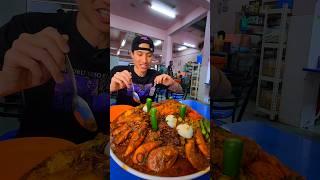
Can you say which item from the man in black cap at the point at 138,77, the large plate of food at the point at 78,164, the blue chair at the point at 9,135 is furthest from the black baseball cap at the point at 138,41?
the blue chair at the point at 9,135

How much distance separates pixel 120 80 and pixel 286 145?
24.8 inches

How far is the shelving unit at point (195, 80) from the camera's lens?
32.4 inches

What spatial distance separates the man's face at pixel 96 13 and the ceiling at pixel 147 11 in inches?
1.9

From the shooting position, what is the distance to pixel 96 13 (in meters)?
0.76

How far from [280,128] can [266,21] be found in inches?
15.1

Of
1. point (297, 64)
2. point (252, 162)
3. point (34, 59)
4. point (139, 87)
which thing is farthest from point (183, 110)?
point (34, 59)

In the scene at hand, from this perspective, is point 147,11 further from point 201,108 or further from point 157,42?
point 201,108

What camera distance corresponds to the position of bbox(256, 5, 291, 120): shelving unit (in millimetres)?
746

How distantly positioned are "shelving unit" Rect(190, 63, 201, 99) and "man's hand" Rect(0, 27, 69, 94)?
446mm

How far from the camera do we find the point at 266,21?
0.75 m

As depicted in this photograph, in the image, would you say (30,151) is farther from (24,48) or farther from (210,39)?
(210,39)

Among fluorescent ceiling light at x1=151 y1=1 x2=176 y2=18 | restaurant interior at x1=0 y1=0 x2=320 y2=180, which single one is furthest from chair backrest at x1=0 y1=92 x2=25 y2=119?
fluorescent ceiling light at x1=151 y1=1 x2=176 y2=18

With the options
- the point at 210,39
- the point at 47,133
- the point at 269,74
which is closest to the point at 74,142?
the point at 47,133

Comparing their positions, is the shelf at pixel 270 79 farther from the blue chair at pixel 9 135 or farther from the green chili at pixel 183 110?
the blue chair at pixel 9 135
